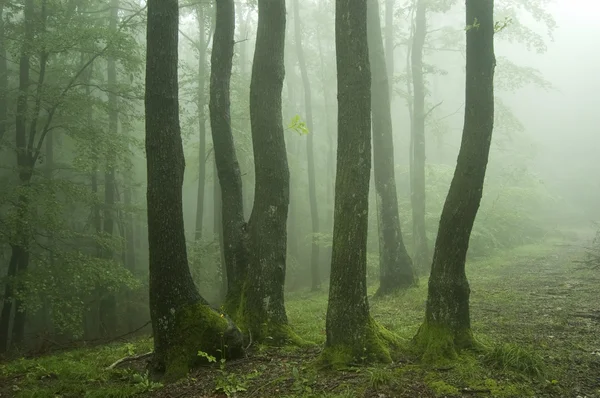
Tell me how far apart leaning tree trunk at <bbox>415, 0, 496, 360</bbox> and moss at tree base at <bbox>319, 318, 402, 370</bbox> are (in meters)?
0.59

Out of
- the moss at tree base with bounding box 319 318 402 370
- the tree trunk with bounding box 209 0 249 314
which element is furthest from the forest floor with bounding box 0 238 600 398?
the tree trunk with bounding box 209 0 249 314

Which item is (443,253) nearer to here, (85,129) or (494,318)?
(494,318)

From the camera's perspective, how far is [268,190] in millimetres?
7703

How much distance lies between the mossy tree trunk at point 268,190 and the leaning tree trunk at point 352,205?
1.75 meters

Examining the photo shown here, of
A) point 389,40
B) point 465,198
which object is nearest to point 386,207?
point 465,198

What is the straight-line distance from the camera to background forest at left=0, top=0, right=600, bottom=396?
39.9ft

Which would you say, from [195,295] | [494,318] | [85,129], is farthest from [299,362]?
[85,129]

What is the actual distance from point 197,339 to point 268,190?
262cm

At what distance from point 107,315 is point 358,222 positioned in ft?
47.0

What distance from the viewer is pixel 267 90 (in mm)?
7828

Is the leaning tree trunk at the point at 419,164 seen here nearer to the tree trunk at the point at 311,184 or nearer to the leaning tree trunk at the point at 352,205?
the tree trunk at the point at 311,184

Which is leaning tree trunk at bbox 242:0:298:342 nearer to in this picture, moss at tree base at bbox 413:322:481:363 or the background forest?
the background forest

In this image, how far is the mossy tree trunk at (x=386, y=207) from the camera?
12.4m

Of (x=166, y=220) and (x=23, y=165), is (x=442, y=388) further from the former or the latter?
(x=23, y=165)
